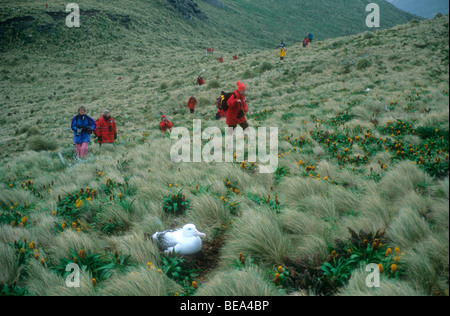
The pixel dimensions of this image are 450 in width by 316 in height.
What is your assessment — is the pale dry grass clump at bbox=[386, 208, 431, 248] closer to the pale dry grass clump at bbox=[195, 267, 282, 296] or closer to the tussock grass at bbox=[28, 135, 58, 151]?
the pale dry grass clump at bbox=[195, 267, 282, 296]

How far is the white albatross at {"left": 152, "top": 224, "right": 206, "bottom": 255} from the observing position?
279 cm

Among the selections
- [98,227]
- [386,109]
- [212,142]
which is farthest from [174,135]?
[386,109]

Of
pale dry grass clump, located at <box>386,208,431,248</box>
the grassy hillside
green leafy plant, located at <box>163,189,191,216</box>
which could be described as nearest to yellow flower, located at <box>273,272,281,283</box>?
the grassy hillside

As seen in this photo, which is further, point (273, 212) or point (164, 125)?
point (164, 125)

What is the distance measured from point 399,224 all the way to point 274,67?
818 inches

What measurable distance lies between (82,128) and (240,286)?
846 cm

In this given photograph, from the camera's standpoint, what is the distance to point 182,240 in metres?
2.85

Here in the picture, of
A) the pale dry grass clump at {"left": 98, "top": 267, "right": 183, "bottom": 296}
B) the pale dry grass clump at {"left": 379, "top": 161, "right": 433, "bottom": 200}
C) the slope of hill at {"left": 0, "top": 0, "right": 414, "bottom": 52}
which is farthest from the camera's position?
the slope of hill at {"left": 0, "top": 0, "right": 414, "bottom": 52}

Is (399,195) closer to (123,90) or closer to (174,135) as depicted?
(174,135)

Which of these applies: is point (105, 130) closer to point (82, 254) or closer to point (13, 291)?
point (82, 254)

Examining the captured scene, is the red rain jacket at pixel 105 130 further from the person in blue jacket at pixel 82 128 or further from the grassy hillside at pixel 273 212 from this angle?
the person in blue jacket at pixel 82 128

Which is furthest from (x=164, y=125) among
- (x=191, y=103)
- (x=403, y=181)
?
(x=403, y=181)

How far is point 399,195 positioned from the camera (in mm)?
3248

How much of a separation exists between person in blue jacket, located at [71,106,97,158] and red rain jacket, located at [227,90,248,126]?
4788 mm
